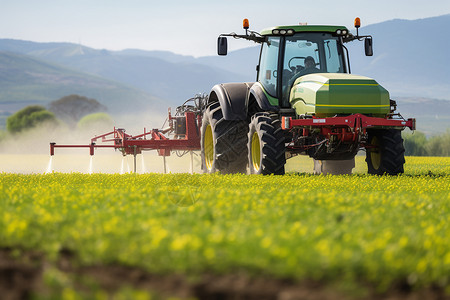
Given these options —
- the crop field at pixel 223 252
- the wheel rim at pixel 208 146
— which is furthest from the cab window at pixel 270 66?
the crop field at pixel 223 252

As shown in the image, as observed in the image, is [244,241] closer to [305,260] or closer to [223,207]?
[305,260]

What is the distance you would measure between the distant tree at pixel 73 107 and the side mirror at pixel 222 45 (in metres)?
114

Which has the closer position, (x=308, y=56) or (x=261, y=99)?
(x=261, y=99)

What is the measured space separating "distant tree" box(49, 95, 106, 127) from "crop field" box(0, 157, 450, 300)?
121339mm

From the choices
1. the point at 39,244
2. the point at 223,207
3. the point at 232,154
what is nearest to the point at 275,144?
the point at 232,154

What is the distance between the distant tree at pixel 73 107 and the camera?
12625cm

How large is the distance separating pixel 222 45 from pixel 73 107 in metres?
117

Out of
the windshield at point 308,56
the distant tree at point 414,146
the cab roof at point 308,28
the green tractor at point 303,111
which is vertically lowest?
the distant tree at point 414,146

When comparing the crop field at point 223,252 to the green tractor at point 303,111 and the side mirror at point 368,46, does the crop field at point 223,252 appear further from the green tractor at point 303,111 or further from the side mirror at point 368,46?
the side mirror at point 368,46

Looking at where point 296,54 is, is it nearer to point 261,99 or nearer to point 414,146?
point 261,99

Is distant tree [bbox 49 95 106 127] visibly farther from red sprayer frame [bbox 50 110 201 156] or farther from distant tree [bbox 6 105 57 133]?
red sprayer frame [bbox 50 110 201 156]

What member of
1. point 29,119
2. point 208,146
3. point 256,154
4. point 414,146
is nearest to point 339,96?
point 256,154

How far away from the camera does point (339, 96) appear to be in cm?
1431

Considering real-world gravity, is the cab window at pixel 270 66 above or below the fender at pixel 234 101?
above
